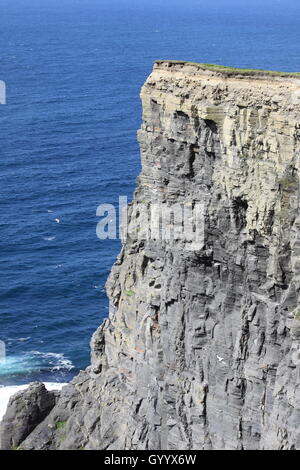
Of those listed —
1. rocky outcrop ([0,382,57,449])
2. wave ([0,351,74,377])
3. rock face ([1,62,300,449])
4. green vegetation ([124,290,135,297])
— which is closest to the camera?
rock face ([1,62,300,449])

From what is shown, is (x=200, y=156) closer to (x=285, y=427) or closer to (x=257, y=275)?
(x=257, y=275)

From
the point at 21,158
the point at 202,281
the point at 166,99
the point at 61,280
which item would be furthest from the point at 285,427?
the point at 21,158

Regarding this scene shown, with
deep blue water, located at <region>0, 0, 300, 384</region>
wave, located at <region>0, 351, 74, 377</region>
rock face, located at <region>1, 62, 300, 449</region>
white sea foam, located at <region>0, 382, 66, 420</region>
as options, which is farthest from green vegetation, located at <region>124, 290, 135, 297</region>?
wave, located at <region>0, 351, 74, 377</region>

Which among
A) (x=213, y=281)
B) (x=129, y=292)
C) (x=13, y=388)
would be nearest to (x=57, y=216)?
(x=13, y=388)

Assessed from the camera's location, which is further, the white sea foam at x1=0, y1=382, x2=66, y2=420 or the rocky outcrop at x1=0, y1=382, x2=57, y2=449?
the white sea foam at x1=0, y1=382, x2=66, y2=420

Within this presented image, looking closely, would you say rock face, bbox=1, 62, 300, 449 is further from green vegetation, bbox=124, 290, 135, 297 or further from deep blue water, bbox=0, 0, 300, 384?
deep blue water, bbox=0, 0, 300, 384

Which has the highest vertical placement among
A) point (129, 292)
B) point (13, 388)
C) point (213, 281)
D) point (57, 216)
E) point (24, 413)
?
point (213, 281)

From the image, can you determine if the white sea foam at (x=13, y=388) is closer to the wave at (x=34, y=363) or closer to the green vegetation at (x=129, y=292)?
the wave at (x=34, y=363)

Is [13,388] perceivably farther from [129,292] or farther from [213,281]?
[213,281]

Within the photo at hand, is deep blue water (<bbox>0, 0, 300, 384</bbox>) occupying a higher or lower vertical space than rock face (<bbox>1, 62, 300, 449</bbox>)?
lower
